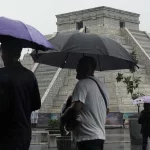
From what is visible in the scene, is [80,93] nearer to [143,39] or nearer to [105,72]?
[105,72]

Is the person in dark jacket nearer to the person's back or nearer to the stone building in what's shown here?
the person's back

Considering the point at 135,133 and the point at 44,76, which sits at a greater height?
the point at 44,76

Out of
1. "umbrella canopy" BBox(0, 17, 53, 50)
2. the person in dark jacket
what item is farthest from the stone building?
"umbrella canopy" BBox(0, 17, 53, 50)

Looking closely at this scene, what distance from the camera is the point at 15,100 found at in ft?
14.7

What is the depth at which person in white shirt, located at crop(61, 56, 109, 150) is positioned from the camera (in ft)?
17.4

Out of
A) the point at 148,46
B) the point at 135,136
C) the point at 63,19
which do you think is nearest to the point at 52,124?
the point at 135,136

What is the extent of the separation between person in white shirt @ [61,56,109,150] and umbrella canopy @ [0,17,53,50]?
66 cm

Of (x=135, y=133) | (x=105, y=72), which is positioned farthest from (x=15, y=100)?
(x=105, y=72)

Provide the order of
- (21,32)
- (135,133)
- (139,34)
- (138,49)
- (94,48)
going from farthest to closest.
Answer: (139,34), (138,49), (135,133), (94,48), (21,32)

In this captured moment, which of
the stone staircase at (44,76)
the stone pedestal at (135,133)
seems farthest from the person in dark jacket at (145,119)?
the stone staircase at (44,76)

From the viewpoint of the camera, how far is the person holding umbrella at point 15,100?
4336 mm

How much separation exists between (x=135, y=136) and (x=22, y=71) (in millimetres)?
13045

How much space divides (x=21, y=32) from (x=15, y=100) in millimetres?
843

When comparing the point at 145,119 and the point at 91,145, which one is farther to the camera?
the point at 145,119
